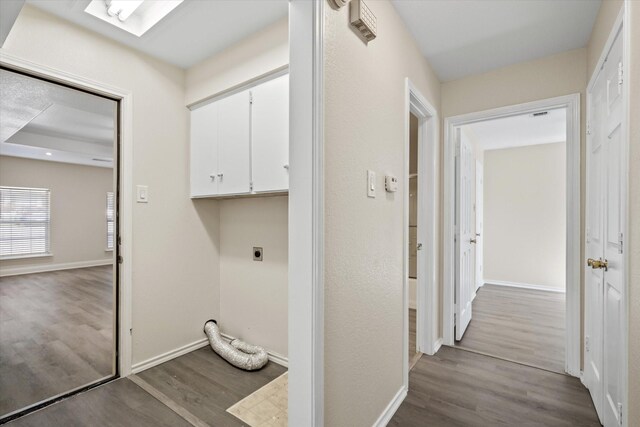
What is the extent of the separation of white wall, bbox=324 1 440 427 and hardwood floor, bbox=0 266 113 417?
6.27ft

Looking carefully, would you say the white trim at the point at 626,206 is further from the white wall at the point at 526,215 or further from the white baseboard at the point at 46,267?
the white baseboard at the point at 46,267

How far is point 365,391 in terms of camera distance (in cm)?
151

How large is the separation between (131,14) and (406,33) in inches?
71.7

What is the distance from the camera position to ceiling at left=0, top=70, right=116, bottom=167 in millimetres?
2697

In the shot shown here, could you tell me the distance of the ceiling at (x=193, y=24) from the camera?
5.97 feet

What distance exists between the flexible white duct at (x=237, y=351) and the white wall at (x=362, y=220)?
0.99 m

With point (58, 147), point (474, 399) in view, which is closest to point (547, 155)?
point (474, 399)

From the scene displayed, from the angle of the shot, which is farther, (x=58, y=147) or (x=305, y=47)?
(x=58, y=147)

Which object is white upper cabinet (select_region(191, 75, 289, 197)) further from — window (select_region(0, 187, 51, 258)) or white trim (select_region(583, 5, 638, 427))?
window (select_region(0, 187, 51, 258))

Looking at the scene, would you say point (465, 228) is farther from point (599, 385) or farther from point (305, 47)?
point (305, 47)

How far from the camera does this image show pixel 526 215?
5.09 metres

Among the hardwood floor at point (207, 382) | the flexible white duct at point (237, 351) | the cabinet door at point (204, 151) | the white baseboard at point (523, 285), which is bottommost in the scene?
the white baseboard at point (523, 285)

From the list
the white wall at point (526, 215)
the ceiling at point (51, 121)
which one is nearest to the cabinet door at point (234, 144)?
the ceiling at point (51, 121)

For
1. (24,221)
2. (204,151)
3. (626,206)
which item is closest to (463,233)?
(626,206)
